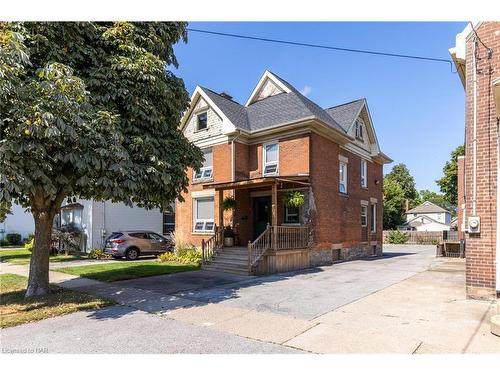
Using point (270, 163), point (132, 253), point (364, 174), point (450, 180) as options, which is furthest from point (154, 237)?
point (450, 180)

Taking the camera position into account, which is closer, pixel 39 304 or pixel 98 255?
pixel 39 304

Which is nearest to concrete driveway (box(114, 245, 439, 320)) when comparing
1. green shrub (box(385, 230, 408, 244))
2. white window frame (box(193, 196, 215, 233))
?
white window frame (box(193, 196, 215, 233))

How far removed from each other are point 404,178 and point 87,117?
76271 millimetres

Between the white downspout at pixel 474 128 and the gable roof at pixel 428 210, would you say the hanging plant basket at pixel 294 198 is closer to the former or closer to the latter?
the white downspout at pixel 474 128

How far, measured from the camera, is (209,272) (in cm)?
1302

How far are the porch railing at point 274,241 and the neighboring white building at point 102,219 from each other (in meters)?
8.91

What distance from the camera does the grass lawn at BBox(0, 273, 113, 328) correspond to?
693cm

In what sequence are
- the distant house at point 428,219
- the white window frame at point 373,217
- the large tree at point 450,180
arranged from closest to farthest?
the white window frame at point 373,217 < the large tree at point 450,180 < the distant house at point 428,219

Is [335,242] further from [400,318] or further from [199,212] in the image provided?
[400,318]

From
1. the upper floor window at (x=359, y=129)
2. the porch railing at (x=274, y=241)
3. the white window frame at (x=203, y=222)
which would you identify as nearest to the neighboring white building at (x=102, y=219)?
the white window frame at (x=203, y=222)

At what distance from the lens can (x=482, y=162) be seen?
7.90m

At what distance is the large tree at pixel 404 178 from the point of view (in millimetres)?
74312

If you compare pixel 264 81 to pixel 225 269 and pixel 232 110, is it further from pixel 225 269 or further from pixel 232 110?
pixel 225 269

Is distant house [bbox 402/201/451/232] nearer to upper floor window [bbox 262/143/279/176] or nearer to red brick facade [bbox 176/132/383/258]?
red brick facade [bbox 176/132/383/258]
